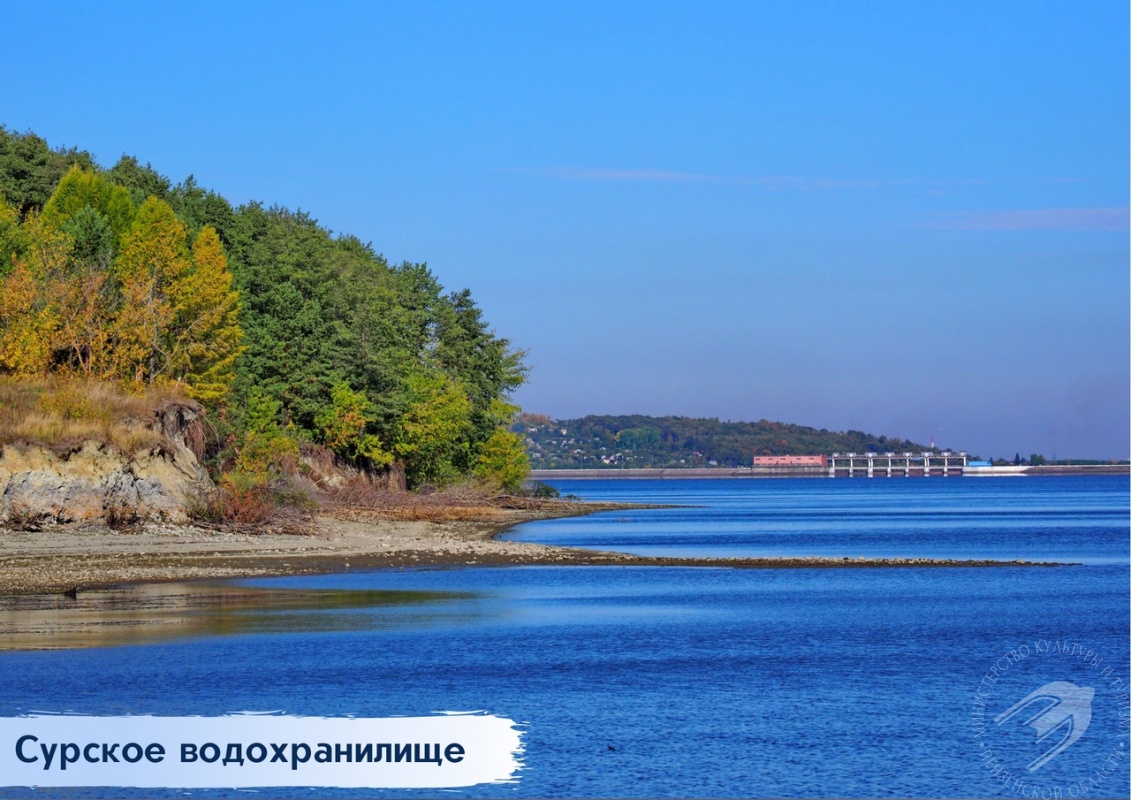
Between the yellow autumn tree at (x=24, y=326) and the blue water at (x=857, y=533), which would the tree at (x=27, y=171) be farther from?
the blue water at (x=857, y=533)

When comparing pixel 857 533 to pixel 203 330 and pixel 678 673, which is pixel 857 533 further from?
pixel 678 673

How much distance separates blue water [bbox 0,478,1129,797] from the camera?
1811cm

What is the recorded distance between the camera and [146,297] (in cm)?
5931

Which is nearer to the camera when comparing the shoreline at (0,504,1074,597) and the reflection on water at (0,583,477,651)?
the reflection on water at (0,583,477,651)

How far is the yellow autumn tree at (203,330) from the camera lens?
60.9 metres

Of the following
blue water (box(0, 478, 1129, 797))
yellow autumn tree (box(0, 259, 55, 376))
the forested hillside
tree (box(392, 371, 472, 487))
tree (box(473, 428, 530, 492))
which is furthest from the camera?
tree (box(473, 428, 530, 492))

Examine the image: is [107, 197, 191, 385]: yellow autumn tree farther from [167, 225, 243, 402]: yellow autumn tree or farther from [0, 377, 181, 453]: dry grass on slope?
[0, 377, 181, 453]: dry grass on slope

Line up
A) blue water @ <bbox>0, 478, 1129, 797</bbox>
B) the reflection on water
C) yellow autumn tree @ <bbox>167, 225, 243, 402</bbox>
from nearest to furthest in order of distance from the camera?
blue water @ <bbox>0, 478, 1129, 797</bbox>
the reflection on water
yellow autumn tree @ <bbox>167, 225, 243, 402</bbox>

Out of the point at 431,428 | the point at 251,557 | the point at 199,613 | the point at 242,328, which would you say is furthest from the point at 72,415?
the point at 431,428

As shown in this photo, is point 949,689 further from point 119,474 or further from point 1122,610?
point 119,474

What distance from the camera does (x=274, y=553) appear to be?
1791 inches

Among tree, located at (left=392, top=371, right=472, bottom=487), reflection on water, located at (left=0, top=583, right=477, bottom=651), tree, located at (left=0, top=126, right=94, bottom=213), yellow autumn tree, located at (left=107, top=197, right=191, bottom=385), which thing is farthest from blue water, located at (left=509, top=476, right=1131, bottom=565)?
tree, located at (left=0, top=126, right=94, bottom=213)

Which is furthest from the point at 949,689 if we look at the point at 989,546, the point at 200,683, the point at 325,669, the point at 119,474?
the point at 989,546

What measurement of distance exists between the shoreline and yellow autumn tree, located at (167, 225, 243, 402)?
8.63 metres
